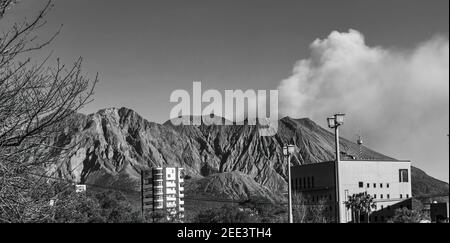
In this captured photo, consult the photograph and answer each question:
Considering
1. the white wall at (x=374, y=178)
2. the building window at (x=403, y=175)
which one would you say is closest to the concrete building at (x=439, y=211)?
the white wall at (x=374, y=178)

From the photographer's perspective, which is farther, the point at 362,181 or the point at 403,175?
the point at 403,175

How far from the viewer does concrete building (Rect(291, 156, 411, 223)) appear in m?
158

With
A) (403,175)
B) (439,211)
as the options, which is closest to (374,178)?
(403,175)

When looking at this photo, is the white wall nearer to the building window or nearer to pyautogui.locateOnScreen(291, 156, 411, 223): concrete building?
pyautogui.locateOnScreen(291, 156, 411, 223): concrete building

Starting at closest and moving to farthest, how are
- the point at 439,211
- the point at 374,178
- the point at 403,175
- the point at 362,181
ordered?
the point at 439,211
the point at 362,181
the point at 374,178
the point at 403,175

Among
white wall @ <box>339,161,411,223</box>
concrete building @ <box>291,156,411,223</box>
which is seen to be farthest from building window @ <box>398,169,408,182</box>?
white wall @ <box>339,161,411,223</box>

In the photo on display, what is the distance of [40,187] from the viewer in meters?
12.4

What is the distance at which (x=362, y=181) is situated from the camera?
167250mm

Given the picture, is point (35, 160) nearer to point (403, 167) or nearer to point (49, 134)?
point (49, 134)

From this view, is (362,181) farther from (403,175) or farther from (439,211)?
(439,211)

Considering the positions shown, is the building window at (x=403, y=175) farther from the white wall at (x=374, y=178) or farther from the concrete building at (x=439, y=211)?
the concrete building at (x=439, y=211)
